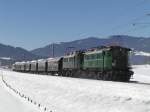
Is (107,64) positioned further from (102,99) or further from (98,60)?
(102,99)

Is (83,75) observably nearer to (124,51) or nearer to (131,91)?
(124,51)

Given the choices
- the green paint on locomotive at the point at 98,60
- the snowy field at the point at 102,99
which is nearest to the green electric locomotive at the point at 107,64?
the green paint on locomotive at the point at 98,60

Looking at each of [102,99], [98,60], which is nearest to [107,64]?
[98,60]

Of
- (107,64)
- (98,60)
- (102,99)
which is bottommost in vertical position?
(102,99)

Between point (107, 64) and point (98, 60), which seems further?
point (98, 60)

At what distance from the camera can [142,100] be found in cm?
1911

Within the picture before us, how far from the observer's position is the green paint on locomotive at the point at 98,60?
44931 millimetres

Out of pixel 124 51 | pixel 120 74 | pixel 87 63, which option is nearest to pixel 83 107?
pixel 120 74

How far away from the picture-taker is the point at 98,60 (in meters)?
47.5

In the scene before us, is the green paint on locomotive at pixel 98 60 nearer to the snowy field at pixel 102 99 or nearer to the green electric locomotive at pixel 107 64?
the green electric locomotive at pixel 107 64

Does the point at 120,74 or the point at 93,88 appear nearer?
the point at 93,88

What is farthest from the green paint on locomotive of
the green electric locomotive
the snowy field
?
the snowy field

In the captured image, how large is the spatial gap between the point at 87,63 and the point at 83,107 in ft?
92.8

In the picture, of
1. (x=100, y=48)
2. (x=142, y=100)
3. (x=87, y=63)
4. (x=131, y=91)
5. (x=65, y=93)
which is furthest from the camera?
(x=87, y=63)
